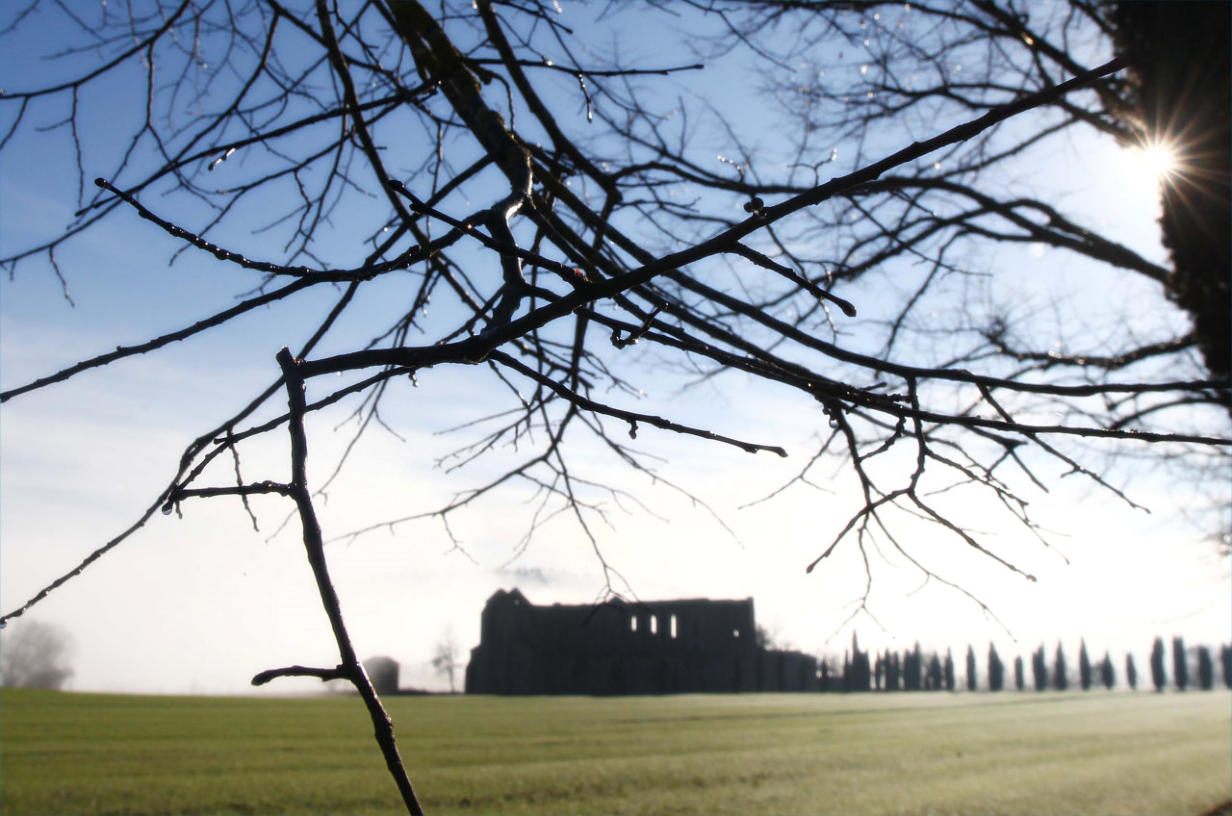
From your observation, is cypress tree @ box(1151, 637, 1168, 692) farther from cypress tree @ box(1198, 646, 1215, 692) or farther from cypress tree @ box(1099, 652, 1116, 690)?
cypress tree @ box(1099, 652, 1116, 690)

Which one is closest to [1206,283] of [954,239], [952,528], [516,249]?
[954,239]

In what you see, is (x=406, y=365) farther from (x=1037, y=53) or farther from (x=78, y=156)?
(x=1037, y=53)

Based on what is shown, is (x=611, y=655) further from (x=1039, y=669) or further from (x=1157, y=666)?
(x=1157, y=666)

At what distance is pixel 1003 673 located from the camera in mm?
54312

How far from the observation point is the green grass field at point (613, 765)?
7.88 m

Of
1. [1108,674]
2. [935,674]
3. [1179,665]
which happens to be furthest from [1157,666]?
[935,674]

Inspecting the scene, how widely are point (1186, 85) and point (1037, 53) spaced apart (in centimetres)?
200

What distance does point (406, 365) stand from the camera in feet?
2.93

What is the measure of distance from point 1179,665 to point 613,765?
1706 inches

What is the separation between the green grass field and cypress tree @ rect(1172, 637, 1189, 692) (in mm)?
26370

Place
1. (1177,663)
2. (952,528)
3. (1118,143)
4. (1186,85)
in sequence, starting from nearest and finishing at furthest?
(952,528) → (1186,85) → (1118,143) → (1177,663)

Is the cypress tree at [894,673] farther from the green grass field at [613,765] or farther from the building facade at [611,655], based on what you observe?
the green grass field at [613,765]

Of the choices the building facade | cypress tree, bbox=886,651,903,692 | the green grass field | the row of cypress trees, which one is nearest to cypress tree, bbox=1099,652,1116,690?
the row of cypress trees

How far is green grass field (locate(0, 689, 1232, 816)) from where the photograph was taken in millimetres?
7879
